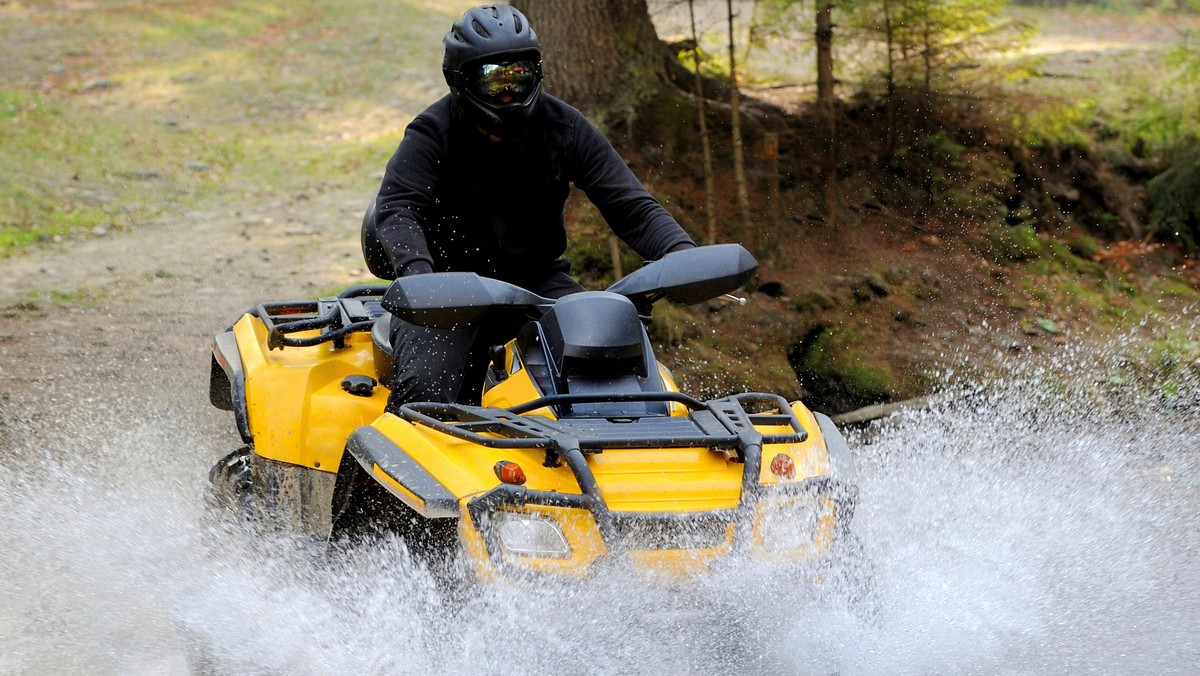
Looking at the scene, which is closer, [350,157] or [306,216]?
[306,216]

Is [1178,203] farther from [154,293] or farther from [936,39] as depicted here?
[154,293]

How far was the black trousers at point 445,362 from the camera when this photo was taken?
4.43 m

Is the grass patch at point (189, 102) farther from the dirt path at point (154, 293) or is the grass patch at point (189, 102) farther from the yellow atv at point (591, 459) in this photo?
the yellow atv at point (591, 459)

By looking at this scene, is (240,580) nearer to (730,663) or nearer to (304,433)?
(304,433)

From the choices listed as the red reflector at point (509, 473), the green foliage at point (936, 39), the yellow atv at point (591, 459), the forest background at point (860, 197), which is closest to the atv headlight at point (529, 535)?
the yellow atv at point (591, 459)

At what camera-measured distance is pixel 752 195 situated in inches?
388

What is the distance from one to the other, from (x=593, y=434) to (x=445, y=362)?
1.02 metres

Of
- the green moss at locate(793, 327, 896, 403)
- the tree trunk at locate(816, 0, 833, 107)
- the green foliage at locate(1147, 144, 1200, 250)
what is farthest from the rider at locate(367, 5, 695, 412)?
the green foliage at locate(1147, 144, 1200, 250)

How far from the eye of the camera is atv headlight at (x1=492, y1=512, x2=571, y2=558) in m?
3.37

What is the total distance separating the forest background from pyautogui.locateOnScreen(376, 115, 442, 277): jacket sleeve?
Answer: 13.1 feet

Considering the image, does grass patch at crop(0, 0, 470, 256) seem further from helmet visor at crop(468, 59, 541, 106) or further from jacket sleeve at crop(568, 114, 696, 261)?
helmet visor at crop(468, 59, 541, 106)

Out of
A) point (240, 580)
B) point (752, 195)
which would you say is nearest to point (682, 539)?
point (240, 580)

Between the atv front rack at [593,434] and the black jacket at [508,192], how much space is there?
1.07 m

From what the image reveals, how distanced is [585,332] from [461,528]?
2.67 ft
